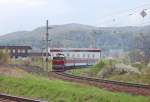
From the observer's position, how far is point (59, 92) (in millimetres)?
21797

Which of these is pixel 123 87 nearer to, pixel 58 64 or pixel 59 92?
pixel 59 92

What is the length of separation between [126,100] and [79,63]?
58.2m

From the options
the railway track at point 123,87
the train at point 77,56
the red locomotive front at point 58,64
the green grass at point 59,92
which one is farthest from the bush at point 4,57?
the green grass at point 59,92

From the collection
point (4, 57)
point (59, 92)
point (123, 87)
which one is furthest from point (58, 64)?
point (59, 92)


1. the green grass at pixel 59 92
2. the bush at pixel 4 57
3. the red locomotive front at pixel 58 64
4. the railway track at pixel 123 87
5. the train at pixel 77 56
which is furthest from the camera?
the train at pixel 77 56

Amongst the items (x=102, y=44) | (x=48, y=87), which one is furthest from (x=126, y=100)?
(x=102, y=44)

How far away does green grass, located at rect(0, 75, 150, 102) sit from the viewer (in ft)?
63.2

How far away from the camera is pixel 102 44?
19050 cm

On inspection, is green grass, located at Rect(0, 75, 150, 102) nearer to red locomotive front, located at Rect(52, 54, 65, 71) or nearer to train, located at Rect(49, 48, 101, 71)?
red locomotive front, located at Rect(52, 54, 65, 71)

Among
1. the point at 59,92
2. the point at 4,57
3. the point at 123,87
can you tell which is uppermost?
the point at 4,57

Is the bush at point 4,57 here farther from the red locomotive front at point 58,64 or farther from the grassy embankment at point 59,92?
the grassy embankment at point 59,92

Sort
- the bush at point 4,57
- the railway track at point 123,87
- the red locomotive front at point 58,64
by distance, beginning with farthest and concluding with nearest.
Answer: the red locomotive front at point 58,64, the bush at point 4,57, the railway track at point 123,87

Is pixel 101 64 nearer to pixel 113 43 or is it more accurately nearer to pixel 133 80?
pixel 133 80

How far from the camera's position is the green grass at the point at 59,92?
19250mm
